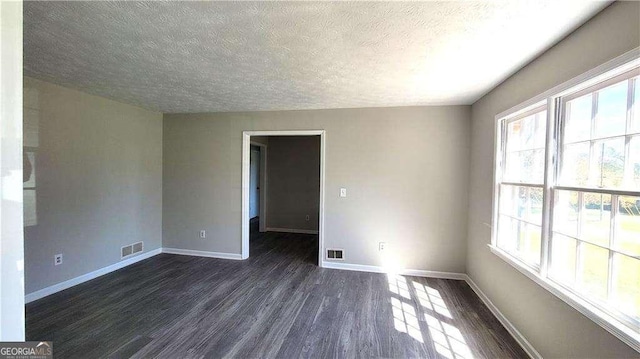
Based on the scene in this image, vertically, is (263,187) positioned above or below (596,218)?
below

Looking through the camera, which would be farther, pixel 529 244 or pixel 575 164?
pixel 529 244

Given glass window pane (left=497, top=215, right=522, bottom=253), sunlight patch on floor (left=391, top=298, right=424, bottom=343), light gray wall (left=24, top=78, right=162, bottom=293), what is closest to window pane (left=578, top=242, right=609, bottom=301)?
glass window pane (left=497, top=215, right=522, bottom=253)

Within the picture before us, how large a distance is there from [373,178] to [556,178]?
2055 mm

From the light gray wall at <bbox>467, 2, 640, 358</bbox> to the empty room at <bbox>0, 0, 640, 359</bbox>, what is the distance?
0.02 meters

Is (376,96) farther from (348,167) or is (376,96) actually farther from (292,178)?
(292,178)

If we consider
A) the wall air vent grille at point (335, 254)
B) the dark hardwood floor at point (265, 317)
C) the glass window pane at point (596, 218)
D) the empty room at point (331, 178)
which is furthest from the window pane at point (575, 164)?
the wall air vent grille at point (335, 254)

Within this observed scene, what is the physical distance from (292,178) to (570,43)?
5192 mm

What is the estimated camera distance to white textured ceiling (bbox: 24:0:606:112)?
4.76 ft

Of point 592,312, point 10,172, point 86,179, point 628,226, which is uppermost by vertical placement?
point 10,172

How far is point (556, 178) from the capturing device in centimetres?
181

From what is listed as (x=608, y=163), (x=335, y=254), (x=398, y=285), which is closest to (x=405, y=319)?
(x=398, y=285)

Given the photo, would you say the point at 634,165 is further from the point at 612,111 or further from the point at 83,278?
the point at 83,278

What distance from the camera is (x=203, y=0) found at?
138 cm

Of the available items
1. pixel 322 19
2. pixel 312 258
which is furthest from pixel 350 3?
pixel 312 258
